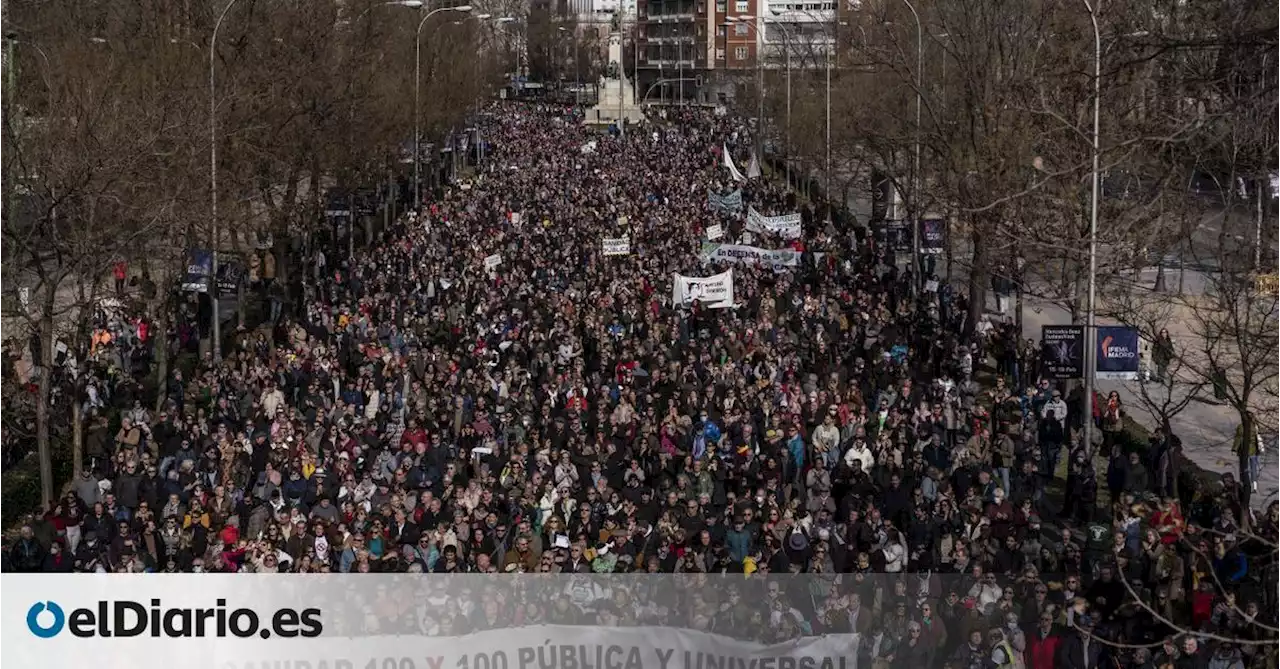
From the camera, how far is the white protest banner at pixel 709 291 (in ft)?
113

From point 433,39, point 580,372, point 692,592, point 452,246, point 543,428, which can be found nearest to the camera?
point 692,592

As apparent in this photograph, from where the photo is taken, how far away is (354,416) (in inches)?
1000

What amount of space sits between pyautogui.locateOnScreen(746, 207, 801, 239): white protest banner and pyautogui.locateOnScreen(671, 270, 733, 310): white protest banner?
40.1ft

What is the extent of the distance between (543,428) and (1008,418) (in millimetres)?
5944

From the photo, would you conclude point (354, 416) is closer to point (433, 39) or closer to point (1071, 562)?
point (1071, 562)

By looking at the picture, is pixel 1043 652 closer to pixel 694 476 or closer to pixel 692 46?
pixel 694 476

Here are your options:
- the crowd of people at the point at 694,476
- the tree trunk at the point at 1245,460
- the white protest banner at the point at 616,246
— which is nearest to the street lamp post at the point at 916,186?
the crowd of people at the point at 694,476

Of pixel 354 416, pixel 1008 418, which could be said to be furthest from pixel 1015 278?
pixel 354 416

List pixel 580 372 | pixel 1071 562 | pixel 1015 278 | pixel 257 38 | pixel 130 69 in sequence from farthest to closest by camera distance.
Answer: pixel 257 38
pixel 130 69
pixel 1015 278
pixel 580 372
pixel 1071 562

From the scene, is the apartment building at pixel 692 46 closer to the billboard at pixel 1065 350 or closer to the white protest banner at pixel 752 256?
the white protest banner at pixel 752 256

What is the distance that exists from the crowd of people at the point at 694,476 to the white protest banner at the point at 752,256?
0.21 m

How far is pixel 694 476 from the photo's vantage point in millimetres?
21875

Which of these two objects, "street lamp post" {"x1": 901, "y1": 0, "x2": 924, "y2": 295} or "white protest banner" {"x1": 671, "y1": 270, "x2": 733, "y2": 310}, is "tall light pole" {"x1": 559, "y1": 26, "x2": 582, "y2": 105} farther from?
"white protest banner" {"x1": 671, "y1": 270, "x2": 733, "y2": 310}

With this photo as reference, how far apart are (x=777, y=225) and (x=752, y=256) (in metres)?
7.08
